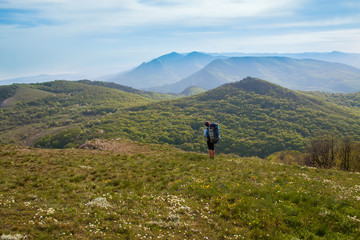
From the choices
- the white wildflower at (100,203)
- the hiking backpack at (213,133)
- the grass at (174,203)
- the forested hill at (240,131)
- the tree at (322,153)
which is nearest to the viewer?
the grass at (174,203)

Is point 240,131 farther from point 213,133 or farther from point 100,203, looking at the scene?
point 100,203

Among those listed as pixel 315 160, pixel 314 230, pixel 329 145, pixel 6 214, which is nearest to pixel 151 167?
pixel 6 214

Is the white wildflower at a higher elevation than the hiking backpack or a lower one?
lower

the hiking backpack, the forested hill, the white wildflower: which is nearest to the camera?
the white wildflower

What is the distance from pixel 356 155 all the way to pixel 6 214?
128ft

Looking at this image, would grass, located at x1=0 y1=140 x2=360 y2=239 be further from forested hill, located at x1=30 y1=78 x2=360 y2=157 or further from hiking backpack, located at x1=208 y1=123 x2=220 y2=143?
forested hill, located at x1=30 y1=78 x2=360 y2=157

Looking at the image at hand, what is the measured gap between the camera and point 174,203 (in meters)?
11.3

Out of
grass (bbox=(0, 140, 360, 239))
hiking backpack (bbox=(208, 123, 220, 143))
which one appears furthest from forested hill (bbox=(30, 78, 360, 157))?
grass (bbox=(0, 140, 360, 239))

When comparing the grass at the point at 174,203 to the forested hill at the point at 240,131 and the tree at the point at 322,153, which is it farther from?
the forested hill at the point at 240,131

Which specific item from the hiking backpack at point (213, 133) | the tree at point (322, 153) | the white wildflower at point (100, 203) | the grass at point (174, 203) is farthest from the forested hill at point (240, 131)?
the white wildflower at point (100, 203)

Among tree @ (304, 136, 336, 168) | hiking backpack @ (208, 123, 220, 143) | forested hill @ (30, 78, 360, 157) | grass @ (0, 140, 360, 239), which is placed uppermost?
hiking backpack @ (208, 123, 220, 143)

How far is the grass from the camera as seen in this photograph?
8.46m

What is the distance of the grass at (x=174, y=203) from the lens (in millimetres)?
8461

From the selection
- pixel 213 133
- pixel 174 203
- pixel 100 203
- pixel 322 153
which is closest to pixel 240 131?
pixel 322 153
